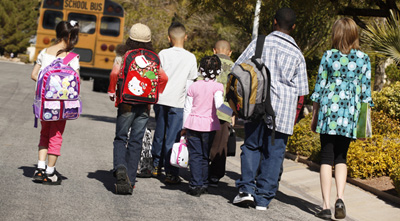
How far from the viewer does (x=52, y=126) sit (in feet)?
21.7

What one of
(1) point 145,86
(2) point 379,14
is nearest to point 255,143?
(1) point 145,86

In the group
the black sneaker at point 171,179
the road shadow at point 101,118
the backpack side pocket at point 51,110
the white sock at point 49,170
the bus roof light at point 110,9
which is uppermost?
the bus roof light at point 110,9

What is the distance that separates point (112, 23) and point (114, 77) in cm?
1471

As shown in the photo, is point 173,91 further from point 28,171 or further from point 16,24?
point 16,24

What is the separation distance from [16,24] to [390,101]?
70.3 meters

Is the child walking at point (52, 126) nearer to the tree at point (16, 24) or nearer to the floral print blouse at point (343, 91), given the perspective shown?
the floral print blouse at point (343, 91)

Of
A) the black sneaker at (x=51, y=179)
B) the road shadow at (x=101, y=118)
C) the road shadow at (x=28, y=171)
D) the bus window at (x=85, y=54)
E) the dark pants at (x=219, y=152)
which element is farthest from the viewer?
the bus window at (x=85, y=54)

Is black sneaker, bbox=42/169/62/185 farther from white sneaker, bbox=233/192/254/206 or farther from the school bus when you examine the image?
the school bus

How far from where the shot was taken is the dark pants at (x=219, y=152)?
7.36 meters

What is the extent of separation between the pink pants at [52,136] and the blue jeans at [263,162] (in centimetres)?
201

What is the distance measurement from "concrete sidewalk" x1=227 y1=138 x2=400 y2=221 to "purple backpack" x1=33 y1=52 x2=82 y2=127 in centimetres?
272

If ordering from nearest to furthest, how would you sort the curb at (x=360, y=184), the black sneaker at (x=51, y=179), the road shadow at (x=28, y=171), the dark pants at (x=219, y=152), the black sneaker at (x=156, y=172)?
the black sneaker at (x=51, y=179), the road shadow at (x=28, y=171), the curb at (x=360, y=184), the dark pants at (x=219, y=152), the black sneaker at (x=156, y=172)

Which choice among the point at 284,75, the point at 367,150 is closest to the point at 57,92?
the point at 284,75

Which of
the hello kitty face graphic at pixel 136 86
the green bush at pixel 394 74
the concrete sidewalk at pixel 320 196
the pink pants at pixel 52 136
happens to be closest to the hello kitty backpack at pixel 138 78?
the hello kitty face graphic at pixel 136 86
